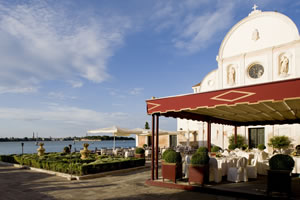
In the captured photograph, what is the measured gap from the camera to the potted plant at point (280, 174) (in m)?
6.36

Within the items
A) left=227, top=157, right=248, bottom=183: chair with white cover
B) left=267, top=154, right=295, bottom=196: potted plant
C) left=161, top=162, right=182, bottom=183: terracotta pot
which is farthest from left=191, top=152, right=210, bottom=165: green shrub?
left=267, top=154, right=295, bottom=196: potted plant

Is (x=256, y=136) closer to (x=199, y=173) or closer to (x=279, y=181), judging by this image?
(x=199, y=173)

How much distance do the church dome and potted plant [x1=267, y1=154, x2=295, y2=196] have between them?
55.0 ft

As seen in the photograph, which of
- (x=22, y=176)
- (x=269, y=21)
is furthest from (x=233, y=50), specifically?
(x=22, y=176)

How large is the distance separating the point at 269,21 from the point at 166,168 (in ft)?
62.1

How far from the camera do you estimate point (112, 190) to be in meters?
7.70

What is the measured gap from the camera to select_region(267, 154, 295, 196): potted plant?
6355 mm

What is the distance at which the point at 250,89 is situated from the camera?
20.9 ft

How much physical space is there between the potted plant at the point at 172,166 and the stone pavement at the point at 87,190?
57cm

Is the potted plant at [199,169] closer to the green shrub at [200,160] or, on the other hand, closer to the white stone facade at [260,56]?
the green shrub at [200,160]

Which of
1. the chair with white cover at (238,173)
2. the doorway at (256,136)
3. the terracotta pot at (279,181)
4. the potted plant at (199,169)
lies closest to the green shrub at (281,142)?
the doorway at (256,136)

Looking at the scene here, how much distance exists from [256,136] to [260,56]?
7122 mm

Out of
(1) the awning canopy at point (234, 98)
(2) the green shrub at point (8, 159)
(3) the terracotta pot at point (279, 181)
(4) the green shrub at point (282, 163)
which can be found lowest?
(2) the green shrub at point (8, 159)

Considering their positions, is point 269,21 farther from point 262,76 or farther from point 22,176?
point 22,176
